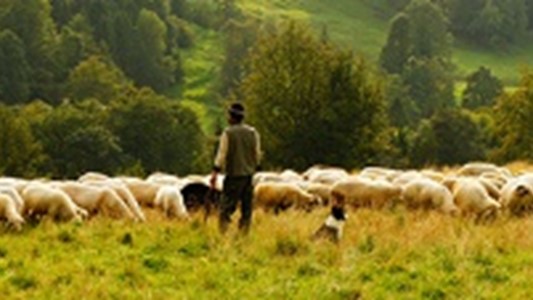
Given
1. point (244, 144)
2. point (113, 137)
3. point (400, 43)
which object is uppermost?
point (400, 43)

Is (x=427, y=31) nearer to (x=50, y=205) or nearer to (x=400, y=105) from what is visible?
(x=400, y=105)

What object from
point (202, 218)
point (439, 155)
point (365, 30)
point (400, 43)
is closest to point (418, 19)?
point (400, 43)

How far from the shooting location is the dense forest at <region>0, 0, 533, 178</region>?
62625 mm

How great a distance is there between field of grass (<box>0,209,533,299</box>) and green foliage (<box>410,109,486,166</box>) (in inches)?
2624

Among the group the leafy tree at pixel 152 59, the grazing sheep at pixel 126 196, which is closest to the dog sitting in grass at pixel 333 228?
the grazing sheep at pixel 126 196

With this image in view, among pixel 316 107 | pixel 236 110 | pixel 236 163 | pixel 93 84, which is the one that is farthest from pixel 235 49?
pixel 236 163

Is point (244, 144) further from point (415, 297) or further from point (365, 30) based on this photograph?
point (365, 30)

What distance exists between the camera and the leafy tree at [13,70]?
4793 inches

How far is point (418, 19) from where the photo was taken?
157250 mm

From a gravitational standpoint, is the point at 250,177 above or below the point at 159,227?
above

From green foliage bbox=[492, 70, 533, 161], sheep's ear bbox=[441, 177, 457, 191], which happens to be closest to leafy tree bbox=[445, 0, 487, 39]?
green foliage bbox=[492, 70, 533, 161]

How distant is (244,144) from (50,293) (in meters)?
5.37

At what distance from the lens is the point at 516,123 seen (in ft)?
246

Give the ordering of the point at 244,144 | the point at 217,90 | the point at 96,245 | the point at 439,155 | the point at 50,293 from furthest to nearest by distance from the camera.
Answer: the point at 217,90 < the point at 439,155 < the point at 244,144 < the point at 96,245 < the point at 50,293
